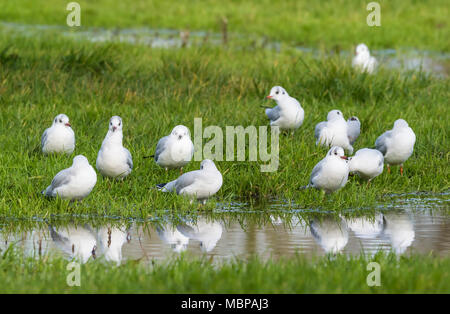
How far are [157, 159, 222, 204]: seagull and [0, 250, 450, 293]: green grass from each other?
2531 millimetres

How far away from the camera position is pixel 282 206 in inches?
380

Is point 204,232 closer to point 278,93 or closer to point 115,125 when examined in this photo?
point 115,125

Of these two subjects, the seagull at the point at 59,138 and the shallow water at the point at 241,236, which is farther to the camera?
the seagull at the point at 59,138

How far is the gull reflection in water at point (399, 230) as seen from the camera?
773 centimetres

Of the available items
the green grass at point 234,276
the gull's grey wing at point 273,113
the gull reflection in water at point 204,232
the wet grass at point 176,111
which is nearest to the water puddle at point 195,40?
the wet grass at point 176,111

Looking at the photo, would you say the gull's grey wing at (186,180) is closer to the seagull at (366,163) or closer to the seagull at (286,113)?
the seagull at (366,163)

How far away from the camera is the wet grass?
31.8 feet

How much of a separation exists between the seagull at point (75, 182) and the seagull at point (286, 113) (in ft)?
12.7

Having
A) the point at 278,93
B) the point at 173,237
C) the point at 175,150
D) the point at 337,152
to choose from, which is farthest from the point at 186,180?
the point at 278,93

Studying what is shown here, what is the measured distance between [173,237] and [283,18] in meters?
20.4

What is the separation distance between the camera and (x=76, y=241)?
7832mm

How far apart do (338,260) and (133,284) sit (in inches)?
63.6

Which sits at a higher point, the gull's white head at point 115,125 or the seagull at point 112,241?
the gull's white head at point 115,125

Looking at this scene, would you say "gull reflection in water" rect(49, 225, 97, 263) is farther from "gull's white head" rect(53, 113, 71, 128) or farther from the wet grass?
"gull's white head" rect(53, 113, 71, 128)
